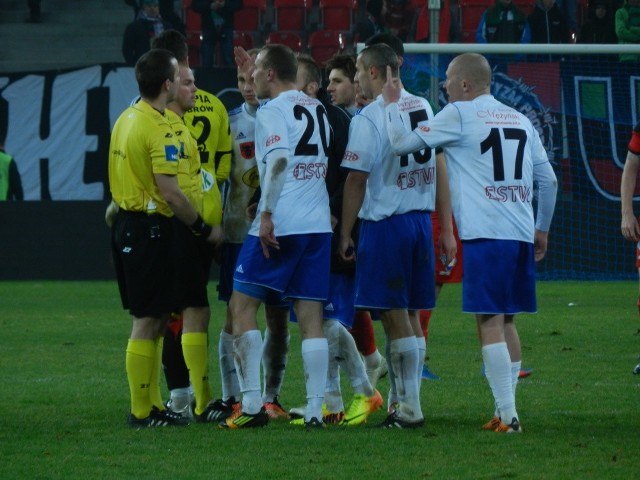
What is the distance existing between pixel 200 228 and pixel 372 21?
547 inches

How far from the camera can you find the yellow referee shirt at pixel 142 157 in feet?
21.5

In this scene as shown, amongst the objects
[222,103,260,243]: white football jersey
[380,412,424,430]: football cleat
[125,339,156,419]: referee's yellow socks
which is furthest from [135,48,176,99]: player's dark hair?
[380,412,424,430]: football cleat

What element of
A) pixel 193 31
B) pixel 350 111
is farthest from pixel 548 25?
pixel 350 111

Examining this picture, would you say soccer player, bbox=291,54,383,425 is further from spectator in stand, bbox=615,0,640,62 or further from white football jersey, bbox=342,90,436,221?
spectator in stand, bbox=615,0,640,62

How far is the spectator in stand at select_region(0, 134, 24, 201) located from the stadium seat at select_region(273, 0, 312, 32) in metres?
4.81

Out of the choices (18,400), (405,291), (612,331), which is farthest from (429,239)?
(612,331)

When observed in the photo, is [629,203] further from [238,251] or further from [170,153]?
[170,153]

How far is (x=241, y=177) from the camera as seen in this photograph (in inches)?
291

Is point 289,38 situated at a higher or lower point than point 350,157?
higher

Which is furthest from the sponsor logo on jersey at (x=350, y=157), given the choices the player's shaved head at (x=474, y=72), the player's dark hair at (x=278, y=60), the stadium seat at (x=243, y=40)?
the stadium seat at (x=243, y=40)

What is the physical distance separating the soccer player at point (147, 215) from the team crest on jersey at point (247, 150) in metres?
0.77

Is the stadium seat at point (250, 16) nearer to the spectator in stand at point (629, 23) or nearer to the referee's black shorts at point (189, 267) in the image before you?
the spectator in stand at point (629, 23)

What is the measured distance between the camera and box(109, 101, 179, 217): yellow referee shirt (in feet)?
21.5

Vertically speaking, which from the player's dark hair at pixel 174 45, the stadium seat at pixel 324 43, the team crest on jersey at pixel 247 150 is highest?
the stadium seat at pixel 324 43
